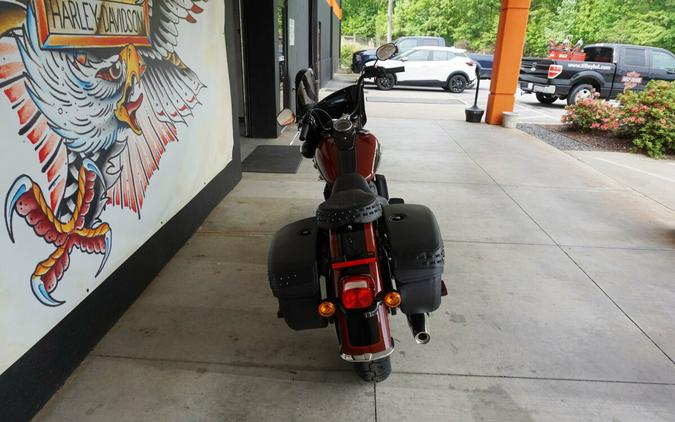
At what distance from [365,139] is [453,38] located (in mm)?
37027

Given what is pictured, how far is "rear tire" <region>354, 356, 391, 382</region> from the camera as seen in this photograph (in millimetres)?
2352

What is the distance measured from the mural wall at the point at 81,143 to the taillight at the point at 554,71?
11416mm

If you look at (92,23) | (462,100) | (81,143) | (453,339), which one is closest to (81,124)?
(81,143)

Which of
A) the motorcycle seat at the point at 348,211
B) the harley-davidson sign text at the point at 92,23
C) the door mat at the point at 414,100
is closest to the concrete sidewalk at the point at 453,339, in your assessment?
the motorcycle seat at the point at 348,211

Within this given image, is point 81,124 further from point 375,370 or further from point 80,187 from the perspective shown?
point 375,370

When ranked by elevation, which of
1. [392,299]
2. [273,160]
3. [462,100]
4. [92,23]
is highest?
[92,23]

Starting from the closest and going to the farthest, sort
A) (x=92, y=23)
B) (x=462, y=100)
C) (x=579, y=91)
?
(x=92, y=23) < (x=579, y=91) < (x=462, y=100)

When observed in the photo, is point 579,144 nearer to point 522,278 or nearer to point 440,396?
point 522,278

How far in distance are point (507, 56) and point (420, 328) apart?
9185 mm

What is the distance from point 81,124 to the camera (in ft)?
8.04

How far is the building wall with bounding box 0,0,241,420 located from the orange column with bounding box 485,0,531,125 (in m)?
7.76

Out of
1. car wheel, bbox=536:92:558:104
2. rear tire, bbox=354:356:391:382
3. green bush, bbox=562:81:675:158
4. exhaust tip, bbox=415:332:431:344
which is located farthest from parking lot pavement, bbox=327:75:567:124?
exhaust tip, bbox=415:332:431:344

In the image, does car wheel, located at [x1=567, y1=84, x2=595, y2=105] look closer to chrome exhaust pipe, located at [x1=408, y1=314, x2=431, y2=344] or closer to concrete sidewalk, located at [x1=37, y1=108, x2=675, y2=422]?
concrete sidewalk, located at [x1=37, y1=108, x2=675, y2=422]

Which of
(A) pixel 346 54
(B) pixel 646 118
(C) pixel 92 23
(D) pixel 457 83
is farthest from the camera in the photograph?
(A) pixel 346 54
